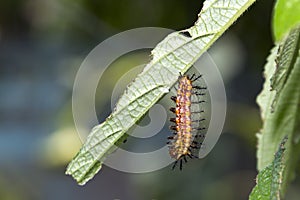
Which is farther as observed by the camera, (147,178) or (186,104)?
(147,178)

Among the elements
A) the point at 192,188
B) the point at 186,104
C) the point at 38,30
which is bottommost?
the point at 186,104

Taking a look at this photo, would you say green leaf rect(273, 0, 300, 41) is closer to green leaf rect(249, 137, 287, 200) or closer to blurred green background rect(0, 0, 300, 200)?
green leaf rect(249, 137, 287, 200)

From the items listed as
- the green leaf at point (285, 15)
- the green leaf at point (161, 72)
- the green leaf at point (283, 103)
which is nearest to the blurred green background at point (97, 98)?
the green leaf at point (285, 15)

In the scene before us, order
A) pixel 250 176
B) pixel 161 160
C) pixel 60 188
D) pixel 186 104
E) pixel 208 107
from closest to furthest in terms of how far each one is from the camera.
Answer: pixel 186 104, pixel 208 107, pixel 161 160, pixel 250 176, pixel 60 188

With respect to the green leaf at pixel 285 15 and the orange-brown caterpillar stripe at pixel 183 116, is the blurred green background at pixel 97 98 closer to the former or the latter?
the green leaf at pixel 285 15

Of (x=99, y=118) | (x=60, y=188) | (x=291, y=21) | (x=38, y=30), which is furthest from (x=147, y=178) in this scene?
(x=291, y=21)

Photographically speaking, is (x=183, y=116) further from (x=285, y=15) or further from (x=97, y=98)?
(x=97, y=98)

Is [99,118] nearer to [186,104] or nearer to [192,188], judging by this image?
[192,188]
